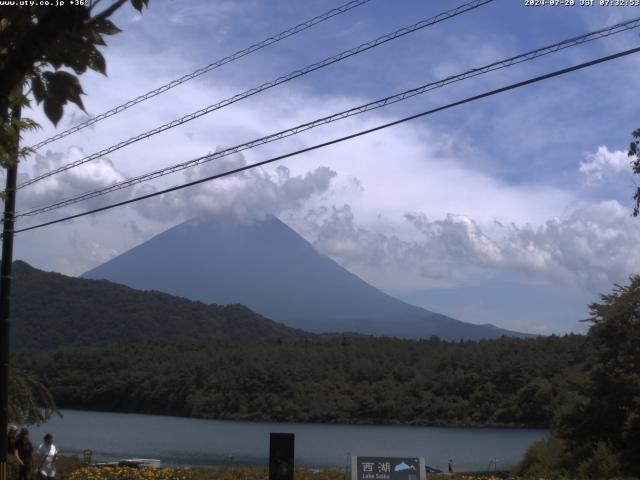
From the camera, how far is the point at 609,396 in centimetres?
2706

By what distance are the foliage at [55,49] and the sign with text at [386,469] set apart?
35.7ft

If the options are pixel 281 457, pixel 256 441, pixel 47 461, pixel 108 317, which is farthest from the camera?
pixel 108 317

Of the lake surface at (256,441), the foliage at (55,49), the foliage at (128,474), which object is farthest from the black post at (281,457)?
the lake surface at (256,441)

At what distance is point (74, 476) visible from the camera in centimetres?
2027

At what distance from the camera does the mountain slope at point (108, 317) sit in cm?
16712

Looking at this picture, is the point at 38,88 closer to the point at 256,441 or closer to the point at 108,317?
the point at 256,441

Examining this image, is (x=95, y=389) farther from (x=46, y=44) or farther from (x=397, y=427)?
Answer: (x=46, y=44)

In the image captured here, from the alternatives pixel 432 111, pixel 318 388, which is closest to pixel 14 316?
pixel 318 388

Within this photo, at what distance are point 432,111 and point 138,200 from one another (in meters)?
5.96

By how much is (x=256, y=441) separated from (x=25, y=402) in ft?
192

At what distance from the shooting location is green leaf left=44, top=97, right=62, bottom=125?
4160 millimetres
